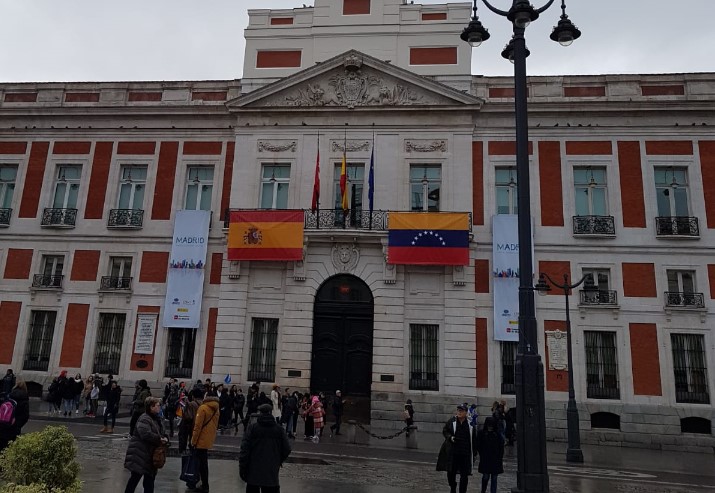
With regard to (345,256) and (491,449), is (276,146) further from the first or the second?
(491,449)

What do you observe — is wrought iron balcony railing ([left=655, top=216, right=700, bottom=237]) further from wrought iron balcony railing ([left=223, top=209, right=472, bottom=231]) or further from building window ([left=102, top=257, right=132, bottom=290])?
building window ([left=102, top=257, right=132, bottom=290])

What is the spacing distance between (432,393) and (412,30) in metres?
16.9

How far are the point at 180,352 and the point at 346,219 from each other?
9529 millimetres

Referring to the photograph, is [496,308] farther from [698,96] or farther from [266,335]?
[698,96]

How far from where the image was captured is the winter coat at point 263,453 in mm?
6758

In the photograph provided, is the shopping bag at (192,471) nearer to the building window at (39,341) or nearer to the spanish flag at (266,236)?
the spanish flag at (266,236)

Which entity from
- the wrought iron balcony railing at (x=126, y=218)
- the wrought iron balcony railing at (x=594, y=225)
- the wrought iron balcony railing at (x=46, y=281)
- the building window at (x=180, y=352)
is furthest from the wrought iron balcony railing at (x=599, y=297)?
the wrought iron balcony railing at (x=46, y=281)

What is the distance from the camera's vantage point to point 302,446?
16.5 m

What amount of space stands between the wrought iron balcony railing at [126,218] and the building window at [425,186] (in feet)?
42.0

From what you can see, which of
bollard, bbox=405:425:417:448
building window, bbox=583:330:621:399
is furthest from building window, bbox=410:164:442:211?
bollard, bbox=405:425:417:448

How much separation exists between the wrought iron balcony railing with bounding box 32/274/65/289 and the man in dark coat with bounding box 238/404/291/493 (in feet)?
72.1

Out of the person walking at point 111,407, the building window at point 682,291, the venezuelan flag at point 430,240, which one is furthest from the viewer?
the venezuelan flag at point 430,240

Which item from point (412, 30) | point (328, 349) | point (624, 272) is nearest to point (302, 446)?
point (328, 349)

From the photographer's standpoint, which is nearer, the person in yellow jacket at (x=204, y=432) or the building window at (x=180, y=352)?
the person in yellow jacket at (x=204, y=432)
